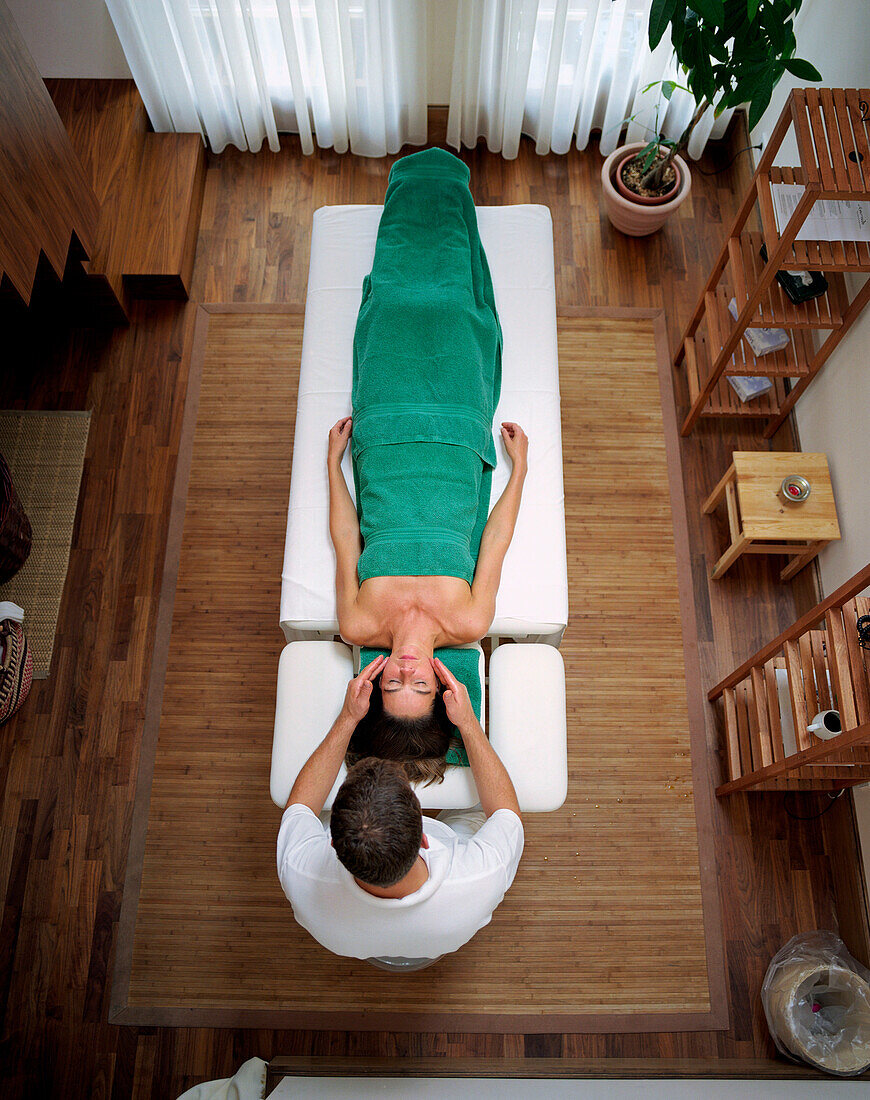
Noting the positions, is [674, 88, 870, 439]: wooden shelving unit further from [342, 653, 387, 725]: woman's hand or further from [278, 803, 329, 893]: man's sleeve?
[278, 803, 329, 893]: man's sleeve

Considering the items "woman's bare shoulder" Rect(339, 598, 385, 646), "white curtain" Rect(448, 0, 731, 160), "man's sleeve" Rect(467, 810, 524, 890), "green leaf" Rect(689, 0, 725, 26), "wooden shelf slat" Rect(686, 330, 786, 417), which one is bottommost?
"man's sleeve" Rect(467, 810, 524, 890)

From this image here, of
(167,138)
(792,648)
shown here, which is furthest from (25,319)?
(792,648)

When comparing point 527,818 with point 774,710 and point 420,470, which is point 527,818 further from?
point 420,470

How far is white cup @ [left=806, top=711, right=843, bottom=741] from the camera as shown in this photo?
1639 millimetres

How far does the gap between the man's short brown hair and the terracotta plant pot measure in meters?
2.31

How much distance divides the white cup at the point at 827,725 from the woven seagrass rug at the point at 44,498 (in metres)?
2.11

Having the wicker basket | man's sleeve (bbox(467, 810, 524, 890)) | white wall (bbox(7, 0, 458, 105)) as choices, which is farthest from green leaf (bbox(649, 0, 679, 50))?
the wicker basket

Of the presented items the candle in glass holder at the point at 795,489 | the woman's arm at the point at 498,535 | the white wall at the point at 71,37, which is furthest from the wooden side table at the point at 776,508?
Result: the white wall at the point at 71,37

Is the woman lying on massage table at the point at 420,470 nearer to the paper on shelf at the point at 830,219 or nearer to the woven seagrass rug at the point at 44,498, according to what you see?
the paper on shelf at the point at 830,219

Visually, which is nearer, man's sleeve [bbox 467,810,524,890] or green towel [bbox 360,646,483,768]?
man's sleeve [bbox 467,810,524,890]

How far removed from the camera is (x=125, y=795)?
85.2 inches

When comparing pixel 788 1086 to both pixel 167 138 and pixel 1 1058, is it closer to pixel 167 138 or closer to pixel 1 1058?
pixel 1 1058

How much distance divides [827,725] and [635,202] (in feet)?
6.36

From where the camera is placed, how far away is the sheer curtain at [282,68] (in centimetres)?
254
